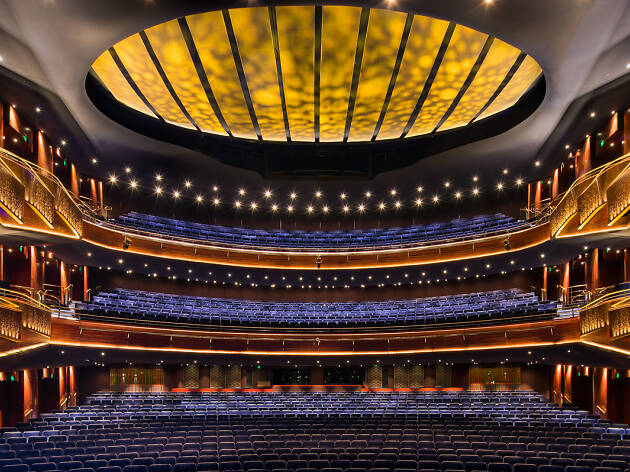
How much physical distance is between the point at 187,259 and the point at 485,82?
39.4 ft

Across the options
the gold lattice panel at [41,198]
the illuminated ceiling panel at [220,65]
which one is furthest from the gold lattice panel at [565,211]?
the gold lattice panel at [41,198]

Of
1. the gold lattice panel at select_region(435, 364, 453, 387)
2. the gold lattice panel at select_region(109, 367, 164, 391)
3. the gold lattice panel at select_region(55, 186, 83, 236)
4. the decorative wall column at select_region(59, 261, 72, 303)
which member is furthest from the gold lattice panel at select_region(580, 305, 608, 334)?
the decorative wall column at select_region(59, 261, 72, 303)

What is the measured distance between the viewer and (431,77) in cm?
1268

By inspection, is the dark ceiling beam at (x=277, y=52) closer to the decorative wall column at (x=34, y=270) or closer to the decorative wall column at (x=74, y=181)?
the decorative wall column at (x=74, y=181)

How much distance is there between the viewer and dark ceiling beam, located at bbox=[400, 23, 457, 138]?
10.9 m

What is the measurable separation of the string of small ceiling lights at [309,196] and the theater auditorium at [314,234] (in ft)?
0.51

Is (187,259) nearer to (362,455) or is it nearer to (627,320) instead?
(362,455)

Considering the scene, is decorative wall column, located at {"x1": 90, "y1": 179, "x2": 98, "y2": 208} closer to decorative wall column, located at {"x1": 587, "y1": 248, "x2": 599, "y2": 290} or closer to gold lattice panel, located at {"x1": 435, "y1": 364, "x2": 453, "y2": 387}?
gold lattice panel, located at {"x1": 435, "y1": 364, "x2": 453, "y2": 387}

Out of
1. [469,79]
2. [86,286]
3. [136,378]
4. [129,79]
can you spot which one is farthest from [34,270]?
[469,79]

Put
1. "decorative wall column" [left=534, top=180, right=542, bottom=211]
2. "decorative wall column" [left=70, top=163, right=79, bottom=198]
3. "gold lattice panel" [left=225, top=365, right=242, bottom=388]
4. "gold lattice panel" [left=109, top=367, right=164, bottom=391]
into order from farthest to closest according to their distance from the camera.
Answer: "gold lattice panel" [left=225, top=365, right=242, bottom=388] → "decorative wall column" [left=534, top=180, right=542, bottom=211] → "gold lattice panel" [left=109, top=367, right=164, bottom=391] → "decorative wall column" [left=70, top=163, right=79, bottom=198]

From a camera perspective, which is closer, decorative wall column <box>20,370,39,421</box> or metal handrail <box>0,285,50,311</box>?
metal handrail <box>0,285,50,311</box>

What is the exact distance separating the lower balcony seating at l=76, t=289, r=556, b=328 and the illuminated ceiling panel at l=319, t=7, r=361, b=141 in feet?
25.4

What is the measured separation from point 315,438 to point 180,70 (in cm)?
958

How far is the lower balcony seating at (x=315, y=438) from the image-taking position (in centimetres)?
743
